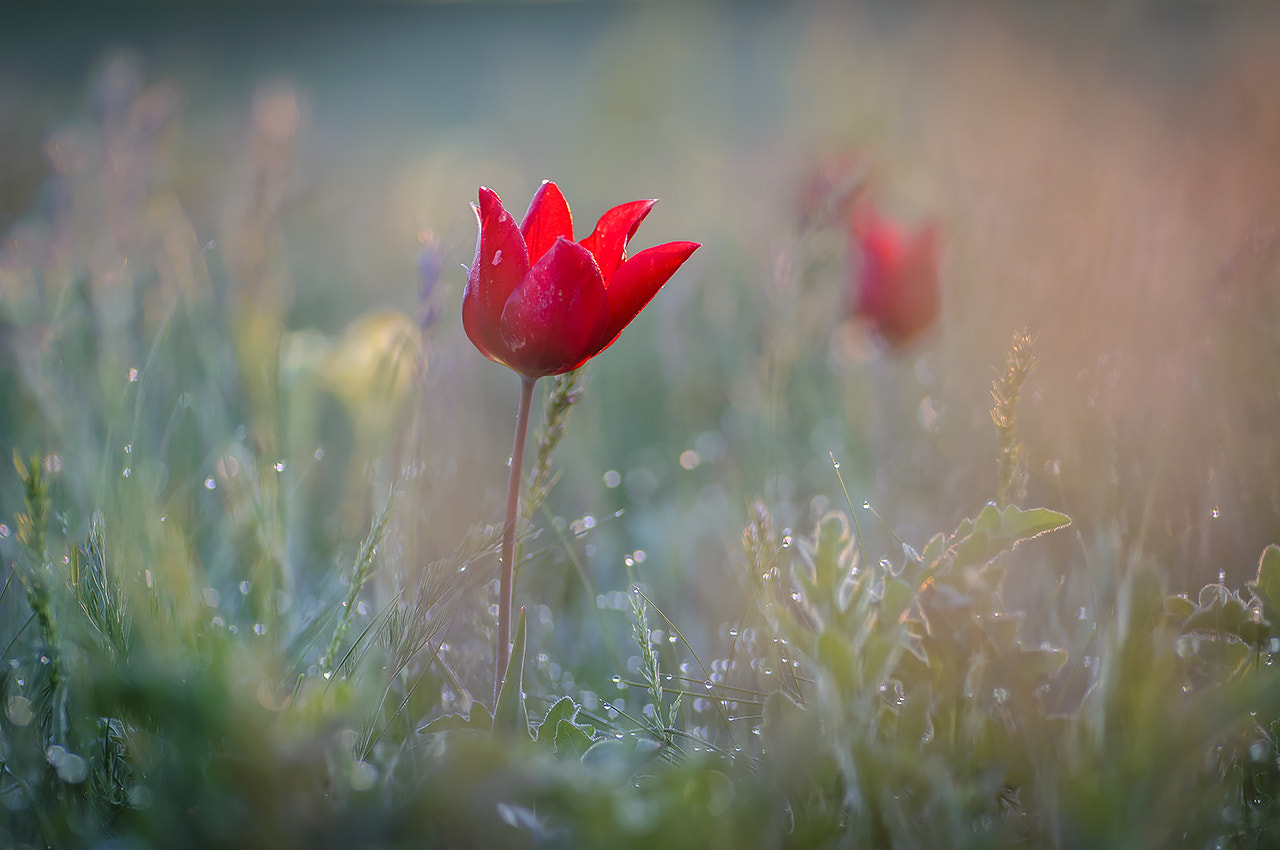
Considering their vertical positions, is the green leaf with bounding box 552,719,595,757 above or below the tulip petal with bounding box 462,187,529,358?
below

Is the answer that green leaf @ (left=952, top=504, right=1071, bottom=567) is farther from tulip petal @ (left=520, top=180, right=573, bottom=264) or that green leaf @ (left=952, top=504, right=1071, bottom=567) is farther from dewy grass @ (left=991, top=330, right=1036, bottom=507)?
tulip petal @ (left=520, top=180, right=573, bottom=264)

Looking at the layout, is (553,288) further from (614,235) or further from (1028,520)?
(1028,520)

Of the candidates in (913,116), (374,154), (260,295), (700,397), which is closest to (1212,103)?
(700,397)

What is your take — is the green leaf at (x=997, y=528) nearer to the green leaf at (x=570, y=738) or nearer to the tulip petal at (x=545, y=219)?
the green leaf at (x=570, y=738)

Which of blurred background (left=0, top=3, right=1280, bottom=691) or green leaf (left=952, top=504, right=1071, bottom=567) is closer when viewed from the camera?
green leaf (left=952, top=504, right=1071, bottom=567)

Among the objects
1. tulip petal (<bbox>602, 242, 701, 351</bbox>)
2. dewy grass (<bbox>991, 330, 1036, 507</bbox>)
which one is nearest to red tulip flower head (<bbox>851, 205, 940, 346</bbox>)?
dewy grass (<bbox>991, 330, 1036, 507</bbox>)

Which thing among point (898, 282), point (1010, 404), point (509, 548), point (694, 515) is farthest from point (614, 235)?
point (898, 282)

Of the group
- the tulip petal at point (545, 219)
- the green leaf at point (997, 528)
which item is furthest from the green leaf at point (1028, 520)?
the tulip petal at point (545, 219)
